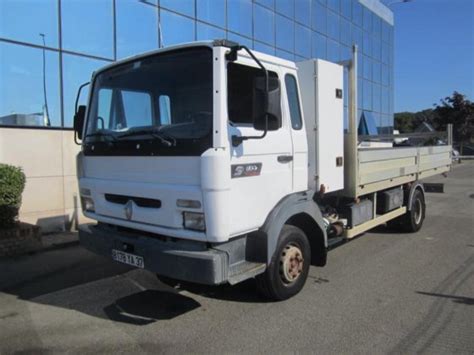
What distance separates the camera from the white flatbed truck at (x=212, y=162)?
→ 3.95m

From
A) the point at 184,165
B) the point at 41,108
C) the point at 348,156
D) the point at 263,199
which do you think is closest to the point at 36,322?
the point at 184,165

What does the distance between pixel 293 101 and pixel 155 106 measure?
1475 mm

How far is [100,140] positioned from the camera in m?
4.79

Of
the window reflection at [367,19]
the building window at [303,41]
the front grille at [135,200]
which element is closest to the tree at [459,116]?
the window reflection at [367,19]

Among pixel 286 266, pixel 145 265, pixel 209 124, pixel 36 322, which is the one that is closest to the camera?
pixel 209 124

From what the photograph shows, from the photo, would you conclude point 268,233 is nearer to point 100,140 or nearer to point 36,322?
point 100,140

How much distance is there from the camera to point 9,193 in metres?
7.21

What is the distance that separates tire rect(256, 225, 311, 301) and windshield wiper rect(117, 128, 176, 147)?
4.91 ft

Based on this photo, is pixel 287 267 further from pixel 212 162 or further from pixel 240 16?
pixel 240 16

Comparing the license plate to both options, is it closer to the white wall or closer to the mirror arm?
the mirror arm

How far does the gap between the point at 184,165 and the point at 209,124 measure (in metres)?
0.42

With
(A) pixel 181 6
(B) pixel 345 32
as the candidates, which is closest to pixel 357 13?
(B) pixel 345 32

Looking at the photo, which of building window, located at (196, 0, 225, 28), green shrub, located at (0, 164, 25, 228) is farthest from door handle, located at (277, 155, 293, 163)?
building window, located at (196, 0, 225, 28)

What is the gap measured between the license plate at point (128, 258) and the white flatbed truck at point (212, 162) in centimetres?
2
